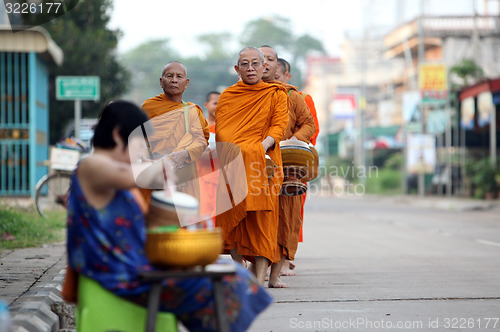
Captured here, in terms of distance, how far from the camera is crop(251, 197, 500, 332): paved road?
19.4ft

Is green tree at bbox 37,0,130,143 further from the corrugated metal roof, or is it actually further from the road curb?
the road curb

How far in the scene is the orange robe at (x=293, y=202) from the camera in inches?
304

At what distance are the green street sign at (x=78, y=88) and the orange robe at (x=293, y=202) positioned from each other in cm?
772

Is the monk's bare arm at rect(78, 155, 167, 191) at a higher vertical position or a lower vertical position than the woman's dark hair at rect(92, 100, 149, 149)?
lower

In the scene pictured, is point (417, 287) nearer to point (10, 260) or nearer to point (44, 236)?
point (10, 260)

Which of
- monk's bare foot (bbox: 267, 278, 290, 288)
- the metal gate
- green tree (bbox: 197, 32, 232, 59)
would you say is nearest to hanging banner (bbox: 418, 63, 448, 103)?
the metal gate

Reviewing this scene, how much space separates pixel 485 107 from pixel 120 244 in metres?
25.9

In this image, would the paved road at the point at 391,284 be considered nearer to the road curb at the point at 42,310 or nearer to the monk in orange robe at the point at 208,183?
the monk in orange robe at the point at 208,183

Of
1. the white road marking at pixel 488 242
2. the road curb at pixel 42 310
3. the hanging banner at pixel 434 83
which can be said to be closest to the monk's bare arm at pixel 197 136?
the road curb at pixel 42 310

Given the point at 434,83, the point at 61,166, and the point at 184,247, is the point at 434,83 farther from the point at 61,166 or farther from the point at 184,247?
the point at 184,247

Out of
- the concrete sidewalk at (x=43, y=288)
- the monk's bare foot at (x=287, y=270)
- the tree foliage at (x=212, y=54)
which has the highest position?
the tree foliage at (x=212, y=54)

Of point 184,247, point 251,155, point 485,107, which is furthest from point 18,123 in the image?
point 485,107

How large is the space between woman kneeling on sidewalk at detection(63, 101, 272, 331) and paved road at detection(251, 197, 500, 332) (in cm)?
188

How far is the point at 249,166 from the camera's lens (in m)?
6.97
